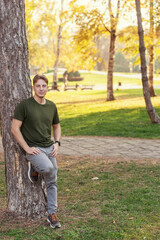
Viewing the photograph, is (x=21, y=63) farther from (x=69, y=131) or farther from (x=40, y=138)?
(x=69, y=131)

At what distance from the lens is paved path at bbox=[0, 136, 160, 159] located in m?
8.53

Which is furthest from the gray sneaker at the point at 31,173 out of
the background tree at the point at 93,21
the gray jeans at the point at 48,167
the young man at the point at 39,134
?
the background tree at the point at 93,21

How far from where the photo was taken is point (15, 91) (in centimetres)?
451

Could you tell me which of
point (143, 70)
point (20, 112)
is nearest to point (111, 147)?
point (143, 70)

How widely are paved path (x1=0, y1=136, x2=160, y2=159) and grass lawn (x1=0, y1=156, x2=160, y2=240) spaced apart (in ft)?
3.37

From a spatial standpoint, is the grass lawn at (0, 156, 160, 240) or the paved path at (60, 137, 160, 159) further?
the paved path at (60, 137, 160, 159)

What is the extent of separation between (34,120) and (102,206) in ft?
5.91

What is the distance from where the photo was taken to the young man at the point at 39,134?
13.5 ft

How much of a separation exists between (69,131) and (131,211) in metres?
7.45

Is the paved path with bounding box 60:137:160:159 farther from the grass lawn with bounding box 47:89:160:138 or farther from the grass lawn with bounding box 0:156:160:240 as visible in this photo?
the grass lawn with bounding box 0:156:160:240

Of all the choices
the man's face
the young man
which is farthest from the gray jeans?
the man's face

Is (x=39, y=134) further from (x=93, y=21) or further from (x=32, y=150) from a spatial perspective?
(x=93, y=21)

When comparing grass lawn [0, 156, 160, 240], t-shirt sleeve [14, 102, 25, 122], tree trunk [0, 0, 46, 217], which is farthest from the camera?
tree trunk [0, 0, 46, 217]

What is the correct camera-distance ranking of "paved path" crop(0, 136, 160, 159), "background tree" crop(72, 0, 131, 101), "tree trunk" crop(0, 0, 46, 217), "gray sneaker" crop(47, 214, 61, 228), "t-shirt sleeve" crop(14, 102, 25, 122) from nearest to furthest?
"t-shirt sleeve" crop(14, 102, 25, 122) → "gray sneaker" crop(47, 214, 61, 228) → "tree trunk" crop(0, 0, 46, 217) → "paved path" crop(0, 136, 160, 159) → "background tree" crop(72, 0, 131, 101)
